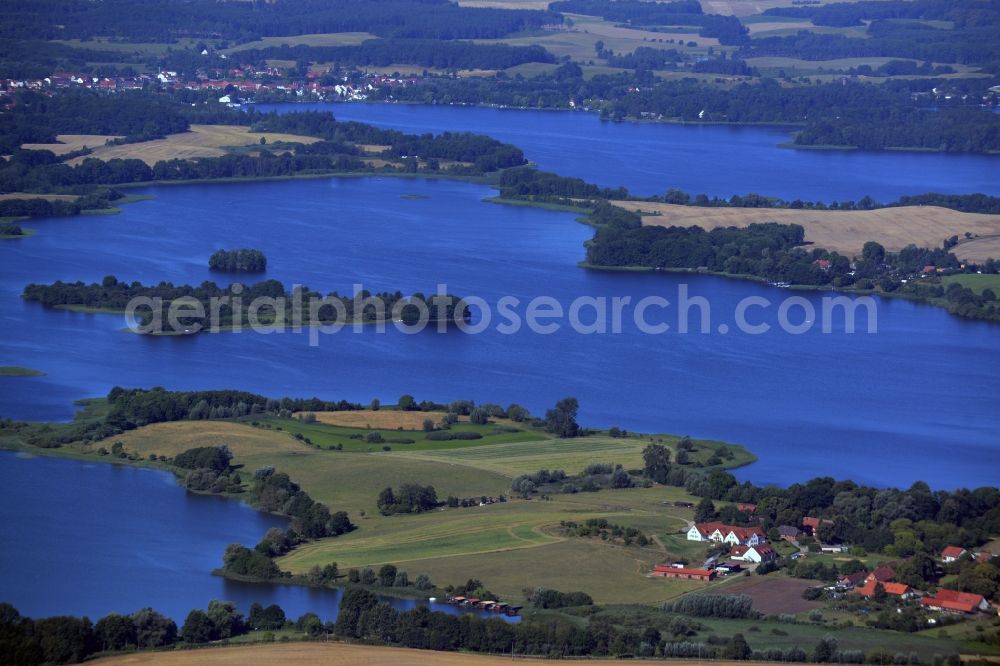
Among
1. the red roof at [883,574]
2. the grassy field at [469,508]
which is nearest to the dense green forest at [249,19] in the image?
the grassy field at [469,508]

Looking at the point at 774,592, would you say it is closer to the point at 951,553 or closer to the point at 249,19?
the point at 951,553

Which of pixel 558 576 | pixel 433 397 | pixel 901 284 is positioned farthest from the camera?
pixel 901 284

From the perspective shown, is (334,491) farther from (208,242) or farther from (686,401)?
(208,242)

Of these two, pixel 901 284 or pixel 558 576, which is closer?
pixel 558 576

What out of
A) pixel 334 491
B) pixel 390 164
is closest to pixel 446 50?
pixel 390 164

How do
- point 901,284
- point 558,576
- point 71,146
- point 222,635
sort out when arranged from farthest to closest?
1. point 71,146
2. point 901,284
3. point 558,576
4. point 222,635

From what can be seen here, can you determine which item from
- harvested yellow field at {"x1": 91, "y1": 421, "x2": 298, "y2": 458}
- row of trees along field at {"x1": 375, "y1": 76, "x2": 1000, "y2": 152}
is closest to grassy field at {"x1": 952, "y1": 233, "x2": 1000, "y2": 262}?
row of trees along field at {"x1": 375, "y1": 76, "x2": 1000, "y2": 152}
